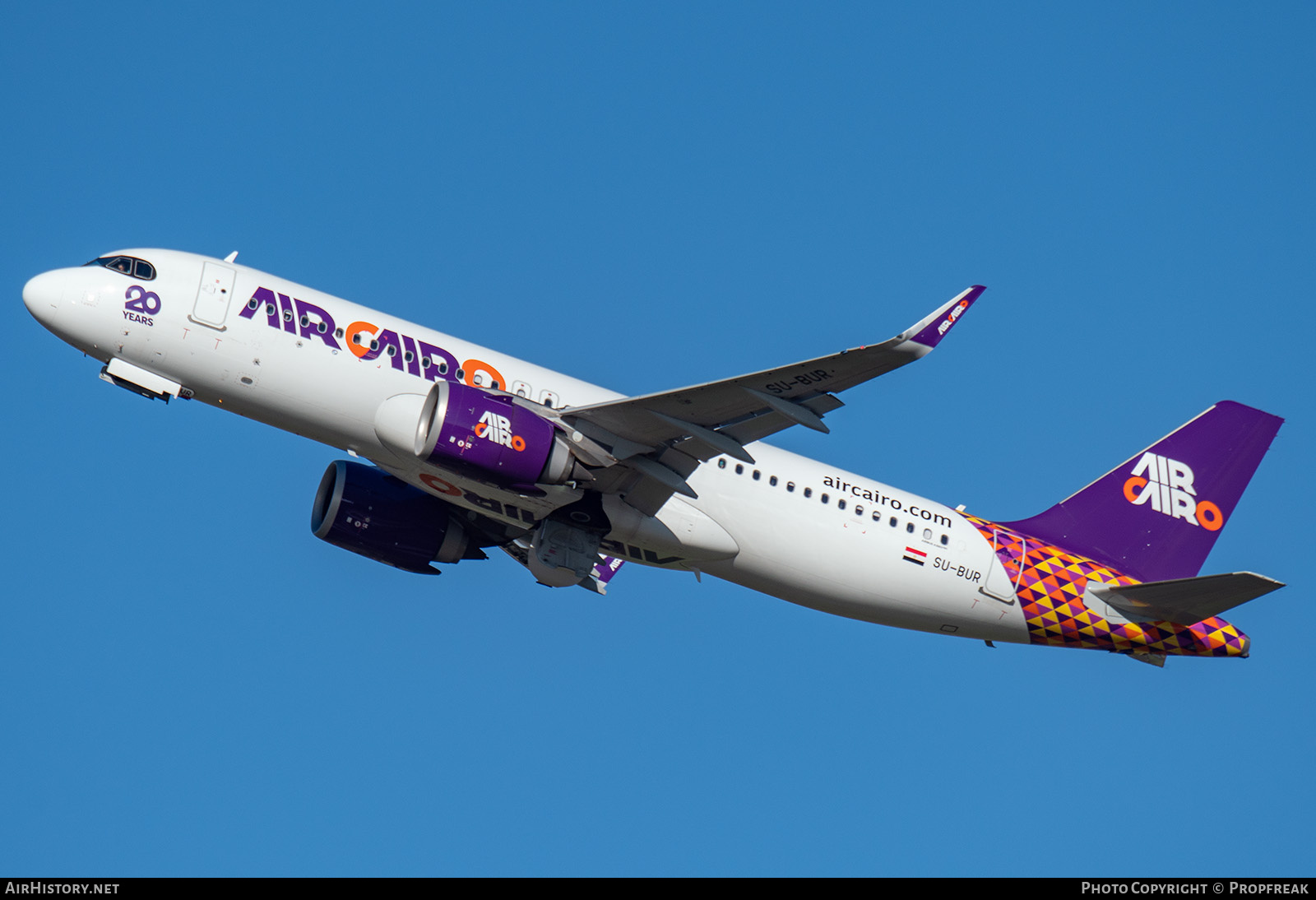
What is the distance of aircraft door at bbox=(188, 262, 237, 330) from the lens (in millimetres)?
27656

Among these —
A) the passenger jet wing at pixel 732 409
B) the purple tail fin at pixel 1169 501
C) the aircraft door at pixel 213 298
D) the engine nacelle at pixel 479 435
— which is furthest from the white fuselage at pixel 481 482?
the purple tail fin at pixel 1169 501

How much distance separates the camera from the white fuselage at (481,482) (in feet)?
90.4

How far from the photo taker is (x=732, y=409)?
25.6 m

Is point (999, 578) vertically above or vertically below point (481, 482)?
above

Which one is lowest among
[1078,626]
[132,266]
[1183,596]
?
[1078,626]

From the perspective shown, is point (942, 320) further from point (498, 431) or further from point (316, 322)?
point (316, 322)

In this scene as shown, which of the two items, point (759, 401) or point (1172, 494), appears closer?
point (759, 401)

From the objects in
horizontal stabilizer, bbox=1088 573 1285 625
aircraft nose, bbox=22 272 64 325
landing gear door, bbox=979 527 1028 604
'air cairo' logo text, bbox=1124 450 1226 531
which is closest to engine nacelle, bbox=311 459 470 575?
aircraft nose, bbox=22 272 64 325

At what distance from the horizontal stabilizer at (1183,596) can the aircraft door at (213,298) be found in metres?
20.1

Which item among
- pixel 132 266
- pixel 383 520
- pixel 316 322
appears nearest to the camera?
pixel 316 322

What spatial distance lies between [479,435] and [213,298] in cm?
659

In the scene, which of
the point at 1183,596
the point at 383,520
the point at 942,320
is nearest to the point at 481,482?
the point at 383,520

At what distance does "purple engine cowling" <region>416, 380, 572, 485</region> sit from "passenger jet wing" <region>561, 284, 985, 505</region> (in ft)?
3.14
